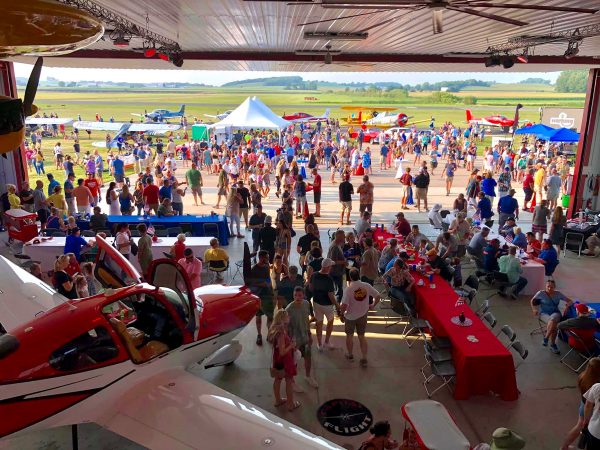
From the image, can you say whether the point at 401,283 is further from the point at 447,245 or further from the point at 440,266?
the point at 447,245

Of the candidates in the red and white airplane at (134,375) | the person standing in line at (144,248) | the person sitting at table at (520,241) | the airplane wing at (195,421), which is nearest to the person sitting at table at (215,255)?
the person standing in line at (144,248)

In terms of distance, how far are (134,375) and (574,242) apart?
10300 mm

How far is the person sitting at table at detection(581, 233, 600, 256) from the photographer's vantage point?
10977 mm

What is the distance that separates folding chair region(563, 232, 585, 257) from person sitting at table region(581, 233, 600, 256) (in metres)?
0.18

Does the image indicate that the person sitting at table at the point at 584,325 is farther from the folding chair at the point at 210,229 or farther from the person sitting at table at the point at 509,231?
the folding chair at the point at 210,229

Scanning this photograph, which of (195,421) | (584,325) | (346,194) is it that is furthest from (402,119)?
(195,421)

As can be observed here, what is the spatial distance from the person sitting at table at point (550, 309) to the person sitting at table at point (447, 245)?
2117mm

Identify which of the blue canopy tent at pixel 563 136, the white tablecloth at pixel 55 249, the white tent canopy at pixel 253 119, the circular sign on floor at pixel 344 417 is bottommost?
the circular sign on floor at pixel 344 417

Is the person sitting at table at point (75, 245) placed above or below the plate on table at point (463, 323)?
above

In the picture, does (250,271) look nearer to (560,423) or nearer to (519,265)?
(560,423)

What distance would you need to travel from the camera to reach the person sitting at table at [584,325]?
615 cm

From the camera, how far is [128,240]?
8.65 metres

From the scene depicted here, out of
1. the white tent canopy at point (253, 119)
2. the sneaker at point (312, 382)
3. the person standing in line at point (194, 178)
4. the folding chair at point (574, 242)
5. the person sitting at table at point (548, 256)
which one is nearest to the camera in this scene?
the sneaker at point (312, 382)

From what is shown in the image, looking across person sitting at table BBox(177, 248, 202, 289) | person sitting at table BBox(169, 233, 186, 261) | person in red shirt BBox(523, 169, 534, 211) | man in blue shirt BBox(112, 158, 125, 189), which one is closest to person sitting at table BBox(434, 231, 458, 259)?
person sitting at table BBox(177, 248, 202, 289)
